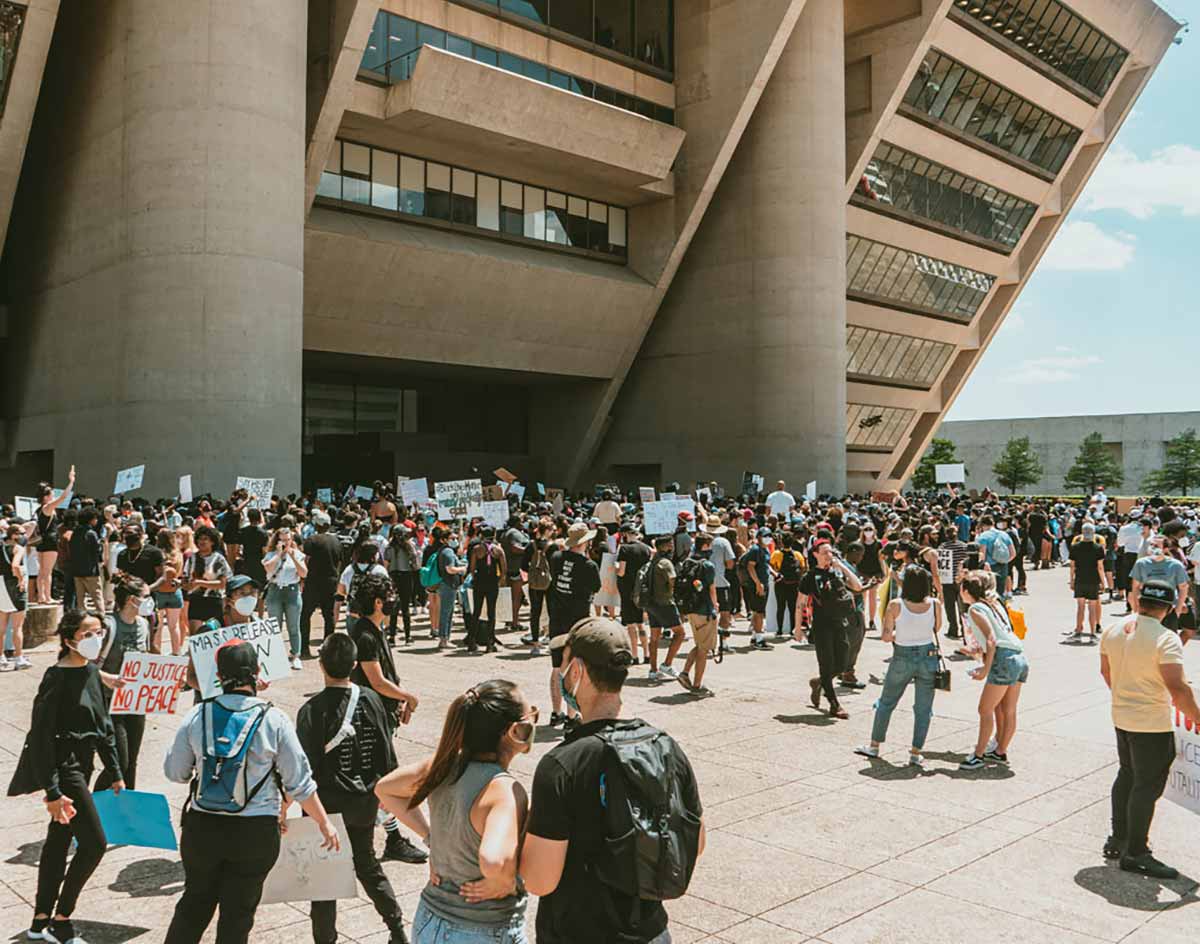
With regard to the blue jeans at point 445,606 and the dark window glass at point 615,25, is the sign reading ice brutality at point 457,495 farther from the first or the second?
the dark window glass at point 615,25

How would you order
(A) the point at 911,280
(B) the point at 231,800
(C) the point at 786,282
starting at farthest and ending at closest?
(A) the point at 911,280, (C) the point at 786,282, (B) the point at 231,800

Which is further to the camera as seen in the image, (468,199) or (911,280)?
(911,280)

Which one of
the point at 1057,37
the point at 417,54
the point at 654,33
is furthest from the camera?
the point at 1057,37

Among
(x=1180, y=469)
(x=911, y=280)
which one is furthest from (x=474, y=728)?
(x=1180, y=469)

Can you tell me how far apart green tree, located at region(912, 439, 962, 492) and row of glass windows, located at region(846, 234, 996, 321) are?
47408 mm

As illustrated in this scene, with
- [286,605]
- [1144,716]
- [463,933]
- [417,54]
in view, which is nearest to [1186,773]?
[1144,716]

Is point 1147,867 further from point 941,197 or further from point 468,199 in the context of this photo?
point 941,197

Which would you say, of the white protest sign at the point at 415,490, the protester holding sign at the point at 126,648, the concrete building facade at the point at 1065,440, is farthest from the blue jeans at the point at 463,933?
the concrete building facade at the point at 1065,440

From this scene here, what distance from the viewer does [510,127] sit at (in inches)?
1242

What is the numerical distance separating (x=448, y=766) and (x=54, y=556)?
579 inches

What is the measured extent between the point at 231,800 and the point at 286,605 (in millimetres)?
9593

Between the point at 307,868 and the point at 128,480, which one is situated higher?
the point at 128,480

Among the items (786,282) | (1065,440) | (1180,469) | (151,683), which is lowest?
(151,683)

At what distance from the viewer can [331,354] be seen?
34.5 meters
